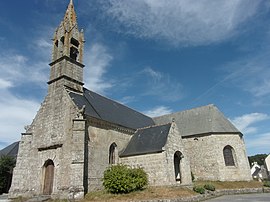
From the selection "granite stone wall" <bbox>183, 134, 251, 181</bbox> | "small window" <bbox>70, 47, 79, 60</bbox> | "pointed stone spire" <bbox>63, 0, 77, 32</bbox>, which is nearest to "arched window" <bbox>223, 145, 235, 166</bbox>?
"granite stone wall" <bbox>183, 134, 251, 181</bbox>

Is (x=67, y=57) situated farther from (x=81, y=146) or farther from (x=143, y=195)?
(x=143, y=195)

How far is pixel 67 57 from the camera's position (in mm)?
19938

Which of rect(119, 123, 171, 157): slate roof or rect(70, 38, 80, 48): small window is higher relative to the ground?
rect(70, 38, 80, 48): small window

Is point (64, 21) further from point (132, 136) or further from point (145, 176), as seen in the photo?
point (145, 176)

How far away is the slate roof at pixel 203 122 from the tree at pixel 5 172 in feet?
67.0

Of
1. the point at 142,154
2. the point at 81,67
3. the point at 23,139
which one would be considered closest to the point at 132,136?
the point at 142,154

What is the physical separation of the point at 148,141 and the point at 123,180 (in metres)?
5.47

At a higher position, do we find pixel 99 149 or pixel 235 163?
pixel 99 149

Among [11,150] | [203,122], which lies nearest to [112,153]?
[203,122]

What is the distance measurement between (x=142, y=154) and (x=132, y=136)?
3859mm

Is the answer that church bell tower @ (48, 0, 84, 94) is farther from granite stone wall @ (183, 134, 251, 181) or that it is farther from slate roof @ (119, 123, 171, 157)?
granite stone wall @ (183, 134, 251, 181)

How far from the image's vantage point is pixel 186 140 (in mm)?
27359

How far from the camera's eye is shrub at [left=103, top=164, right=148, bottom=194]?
1463 cm

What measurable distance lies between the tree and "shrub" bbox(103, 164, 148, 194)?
16.3m
